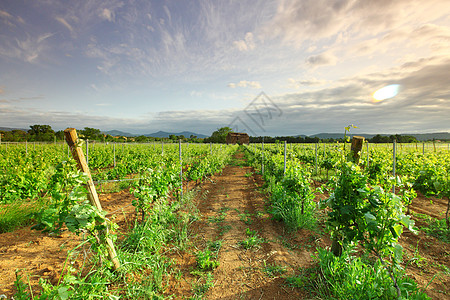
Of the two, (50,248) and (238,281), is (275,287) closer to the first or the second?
(238,281)

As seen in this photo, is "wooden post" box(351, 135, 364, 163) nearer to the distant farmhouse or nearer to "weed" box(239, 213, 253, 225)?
"weed" box(239, 213, 253, 225)

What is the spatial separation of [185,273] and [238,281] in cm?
79

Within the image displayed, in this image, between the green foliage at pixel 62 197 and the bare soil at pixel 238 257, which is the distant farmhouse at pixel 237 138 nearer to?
the bare soil at pixel 238 257

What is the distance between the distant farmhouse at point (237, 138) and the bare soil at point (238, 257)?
4737 cm

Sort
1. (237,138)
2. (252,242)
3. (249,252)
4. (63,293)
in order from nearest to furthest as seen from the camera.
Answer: (63,293)
(249,252)
(252,242)
(237,138)

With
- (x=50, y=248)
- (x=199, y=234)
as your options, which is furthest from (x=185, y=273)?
(x=50, y=248)

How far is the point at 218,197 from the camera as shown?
6.52 metres

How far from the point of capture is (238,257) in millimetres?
3219

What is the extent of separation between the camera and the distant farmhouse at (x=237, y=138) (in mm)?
52309

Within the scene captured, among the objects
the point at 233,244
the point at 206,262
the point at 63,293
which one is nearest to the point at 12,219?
the point at 63,293

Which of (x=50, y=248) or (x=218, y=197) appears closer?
(x=50, y=248)

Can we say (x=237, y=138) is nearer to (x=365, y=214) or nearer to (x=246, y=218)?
(x=246, y=218)

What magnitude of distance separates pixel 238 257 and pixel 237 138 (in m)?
50.8

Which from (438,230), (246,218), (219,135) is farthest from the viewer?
(219,135)
